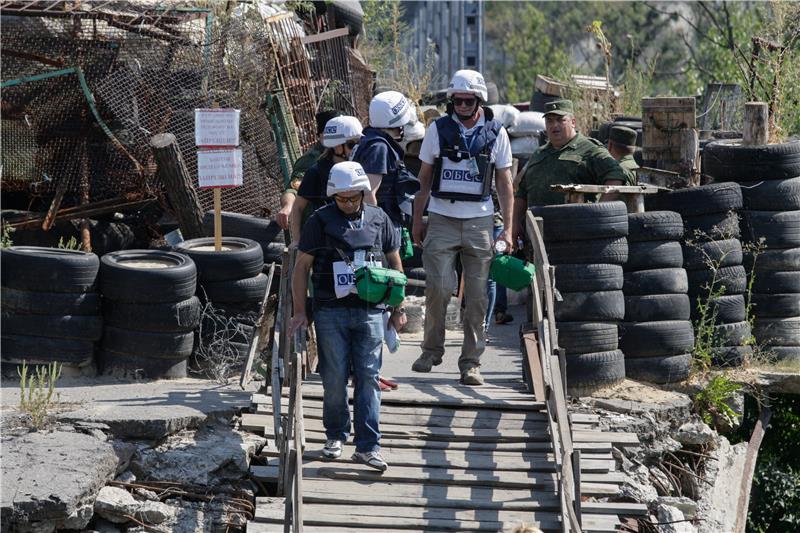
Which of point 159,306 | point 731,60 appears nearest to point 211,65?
point 159,306

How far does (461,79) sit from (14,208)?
22.0 ft

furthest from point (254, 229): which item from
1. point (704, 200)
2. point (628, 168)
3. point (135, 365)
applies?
point (704, 200)

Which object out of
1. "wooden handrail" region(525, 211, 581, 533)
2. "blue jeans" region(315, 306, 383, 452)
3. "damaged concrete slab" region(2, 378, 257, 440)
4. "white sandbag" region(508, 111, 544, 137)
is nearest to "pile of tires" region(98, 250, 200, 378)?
"damaged concrete slab" region(2, 378, 257, 440)

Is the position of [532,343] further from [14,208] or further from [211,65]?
[14,208]

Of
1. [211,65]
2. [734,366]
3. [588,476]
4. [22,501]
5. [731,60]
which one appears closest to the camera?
[22,501]

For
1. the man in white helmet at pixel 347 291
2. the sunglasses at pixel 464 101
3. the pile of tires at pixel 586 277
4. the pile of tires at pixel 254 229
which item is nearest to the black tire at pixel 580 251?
the pile of tires at pixel 586 277

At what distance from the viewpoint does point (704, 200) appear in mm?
11180

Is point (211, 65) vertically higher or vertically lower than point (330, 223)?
higher

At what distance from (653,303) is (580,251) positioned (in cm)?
93

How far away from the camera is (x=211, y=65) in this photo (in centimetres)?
1295

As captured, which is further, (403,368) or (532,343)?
(403,368)

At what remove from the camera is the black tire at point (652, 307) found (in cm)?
1049

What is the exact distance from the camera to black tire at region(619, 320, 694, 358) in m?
10.5

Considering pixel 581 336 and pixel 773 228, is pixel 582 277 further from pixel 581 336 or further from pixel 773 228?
pixel 773 228
